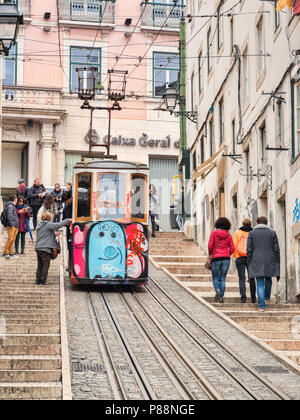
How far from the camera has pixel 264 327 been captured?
50.3ft

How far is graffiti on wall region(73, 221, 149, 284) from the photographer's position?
1970 centimetres

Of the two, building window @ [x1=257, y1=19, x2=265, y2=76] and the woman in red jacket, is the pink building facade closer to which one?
building window @ [x1=257, y1=19, x2=265, y2=76]

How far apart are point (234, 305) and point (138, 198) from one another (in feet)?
12.4

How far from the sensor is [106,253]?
1983cm

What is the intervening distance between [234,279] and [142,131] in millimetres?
19900

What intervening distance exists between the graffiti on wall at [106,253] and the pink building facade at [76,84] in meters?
19.7

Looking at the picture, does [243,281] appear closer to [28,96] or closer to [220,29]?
[220,29]

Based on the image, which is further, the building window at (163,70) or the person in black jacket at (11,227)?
the building window at (163,70)

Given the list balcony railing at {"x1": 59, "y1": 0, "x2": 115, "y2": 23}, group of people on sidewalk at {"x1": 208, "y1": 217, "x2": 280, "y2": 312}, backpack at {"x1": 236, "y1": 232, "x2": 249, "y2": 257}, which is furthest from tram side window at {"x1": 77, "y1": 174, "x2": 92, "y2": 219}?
balcony railing at {"x1": 59, "y1": 0, "x2": 115, "y2": 23}

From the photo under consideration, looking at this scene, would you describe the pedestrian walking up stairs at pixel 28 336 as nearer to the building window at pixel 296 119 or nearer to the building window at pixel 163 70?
the building window at pixel 296 119

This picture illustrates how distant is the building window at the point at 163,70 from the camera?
4231cm

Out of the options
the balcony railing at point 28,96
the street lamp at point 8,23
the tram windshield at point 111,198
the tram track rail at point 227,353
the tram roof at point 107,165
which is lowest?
the tram track rail at point 227,353

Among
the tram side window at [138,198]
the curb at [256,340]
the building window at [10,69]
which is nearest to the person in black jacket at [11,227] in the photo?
the tram side window at [138,198]

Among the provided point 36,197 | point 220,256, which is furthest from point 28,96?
point 220,256
